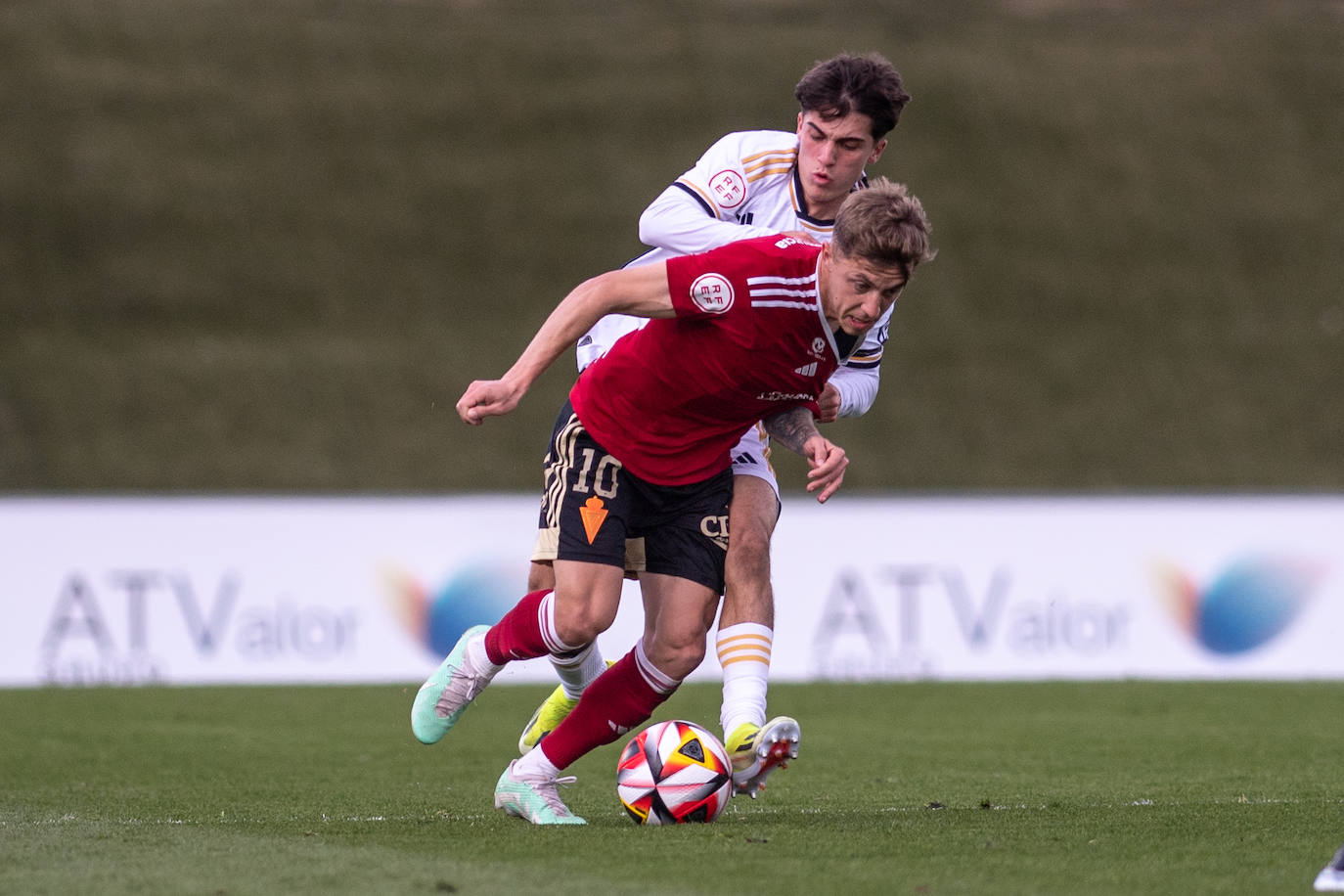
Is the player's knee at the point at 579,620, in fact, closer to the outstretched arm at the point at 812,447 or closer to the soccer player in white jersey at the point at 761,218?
the soccer player in white jersey at the point at 761,218

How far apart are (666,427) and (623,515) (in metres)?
0.31

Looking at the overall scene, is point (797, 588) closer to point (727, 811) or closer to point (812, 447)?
point (727, 811)

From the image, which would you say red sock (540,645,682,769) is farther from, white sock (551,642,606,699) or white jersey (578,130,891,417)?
white jersey (578,130,891,417)

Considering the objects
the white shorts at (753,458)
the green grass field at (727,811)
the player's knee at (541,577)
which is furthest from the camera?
the player's knee at (541,577)

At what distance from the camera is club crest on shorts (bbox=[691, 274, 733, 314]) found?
5.05 metres

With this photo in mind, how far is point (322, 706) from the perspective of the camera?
413 inches

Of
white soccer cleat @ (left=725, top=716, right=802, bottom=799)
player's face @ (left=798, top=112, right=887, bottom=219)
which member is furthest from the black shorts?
player's face @ (left=798, top=112, right=887, bottom=219)

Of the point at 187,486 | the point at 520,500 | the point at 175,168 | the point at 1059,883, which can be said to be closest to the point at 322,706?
the point at 520,500

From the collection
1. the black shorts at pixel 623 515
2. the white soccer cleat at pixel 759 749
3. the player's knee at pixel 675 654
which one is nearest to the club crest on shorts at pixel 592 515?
the black shorts at pixel 623 515

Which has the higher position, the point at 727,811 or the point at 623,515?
the point at 623,515

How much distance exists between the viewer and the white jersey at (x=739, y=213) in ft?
18.1

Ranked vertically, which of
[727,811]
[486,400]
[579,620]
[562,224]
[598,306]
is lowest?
[562,224]

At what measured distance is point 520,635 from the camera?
556cm

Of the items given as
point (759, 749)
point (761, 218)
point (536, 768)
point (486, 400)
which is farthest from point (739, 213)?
point (536, 768)
